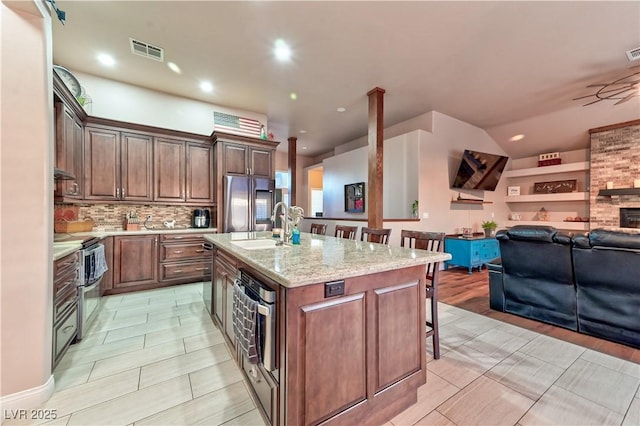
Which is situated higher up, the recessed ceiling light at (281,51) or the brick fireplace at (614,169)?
the recessed ceiling light at (281,51)

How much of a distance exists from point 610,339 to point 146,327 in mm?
4534

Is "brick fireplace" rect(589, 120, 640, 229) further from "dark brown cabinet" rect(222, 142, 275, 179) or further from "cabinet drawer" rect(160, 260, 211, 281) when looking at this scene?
"cabinet drawer" rect(160, 260, 211, 281)

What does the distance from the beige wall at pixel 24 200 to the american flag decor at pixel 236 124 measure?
2.98 m

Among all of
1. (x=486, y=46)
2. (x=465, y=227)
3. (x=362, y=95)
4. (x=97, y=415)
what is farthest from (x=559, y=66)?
Result: (x=97, y=415)

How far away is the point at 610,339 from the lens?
232cm

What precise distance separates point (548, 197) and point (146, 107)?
9.12 metres

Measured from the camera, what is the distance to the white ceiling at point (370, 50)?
254cm

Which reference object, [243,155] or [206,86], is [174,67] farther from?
[243,155]

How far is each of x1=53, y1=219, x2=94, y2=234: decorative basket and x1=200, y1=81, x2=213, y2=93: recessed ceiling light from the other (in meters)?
2.62

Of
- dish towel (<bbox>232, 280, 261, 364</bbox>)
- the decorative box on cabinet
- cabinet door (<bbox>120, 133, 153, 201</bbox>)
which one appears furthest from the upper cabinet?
the decorative box on cabinet

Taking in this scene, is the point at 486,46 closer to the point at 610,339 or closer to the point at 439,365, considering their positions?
the point at 610,339

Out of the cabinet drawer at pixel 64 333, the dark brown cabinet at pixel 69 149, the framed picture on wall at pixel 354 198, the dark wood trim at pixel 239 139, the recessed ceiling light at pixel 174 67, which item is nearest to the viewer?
the cabinet drawer at pixel 64 333

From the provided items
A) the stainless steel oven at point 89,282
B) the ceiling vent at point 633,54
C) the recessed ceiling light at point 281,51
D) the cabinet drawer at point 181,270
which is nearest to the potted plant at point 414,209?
the ceiling vent at point 633,54

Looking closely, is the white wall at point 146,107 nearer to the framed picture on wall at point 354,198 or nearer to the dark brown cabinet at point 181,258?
the dark brown cabinet at point 181,258
